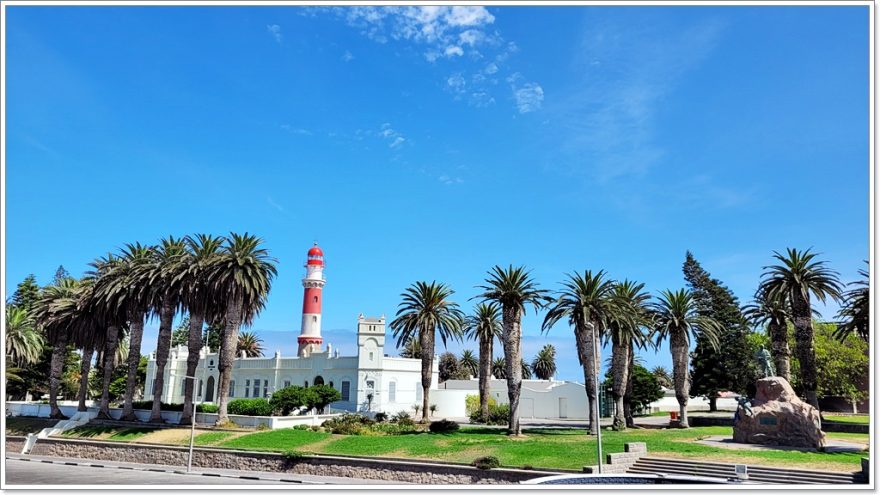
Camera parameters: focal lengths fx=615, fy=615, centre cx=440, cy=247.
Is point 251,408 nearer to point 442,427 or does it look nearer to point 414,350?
point 442,427

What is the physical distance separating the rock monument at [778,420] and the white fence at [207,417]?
2768 cm

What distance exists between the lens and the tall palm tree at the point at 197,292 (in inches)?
1746

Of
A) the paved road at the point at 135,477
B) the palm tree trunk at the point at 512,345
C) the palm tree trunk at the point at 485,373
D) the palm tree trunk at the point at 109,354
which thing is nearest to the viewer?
the paved road at the point at 135,477

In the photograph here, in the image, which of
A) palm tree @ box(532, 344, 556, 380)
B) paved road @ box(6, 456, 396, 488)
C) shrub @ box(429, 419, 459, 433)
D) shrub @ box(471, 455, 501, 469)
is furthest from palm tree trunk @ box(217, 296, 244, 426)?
palm tree @ box(532, 344, 556, 380)

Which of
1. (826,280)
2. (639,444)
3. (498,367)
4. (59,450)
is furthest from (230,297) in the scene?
(498,367)

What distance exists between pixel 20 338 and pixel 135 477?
31819 mm

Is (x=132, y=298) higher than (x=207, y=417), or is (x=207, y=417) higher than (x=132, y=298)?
(x=132, y=298)

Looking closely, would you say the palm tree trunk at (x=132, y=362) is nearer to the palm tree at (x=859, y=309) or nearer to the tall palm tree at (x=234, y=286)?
the tall palm tree at (x=234, y=286)

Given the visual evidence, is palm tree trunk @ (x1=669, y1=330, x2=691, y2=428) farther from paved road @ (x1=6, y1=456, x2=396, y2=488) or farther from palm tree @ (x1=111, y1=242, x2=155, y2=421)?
palm tree @ (x1=111, y1=242, x2=155, y2=421)

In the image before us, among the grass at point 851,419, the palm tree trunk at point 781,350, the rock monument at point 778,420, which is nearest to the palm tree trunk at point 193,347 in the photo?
the rock monument at point 778,420

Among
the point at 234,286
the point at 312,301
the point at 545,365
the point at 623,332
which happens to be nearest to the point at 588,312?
the point at 623,332

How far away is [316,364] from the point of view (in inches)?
2511

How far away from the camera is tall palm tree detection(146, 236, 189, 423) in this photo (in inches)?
1783

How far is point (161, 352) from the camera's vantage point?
4656 centimetres
